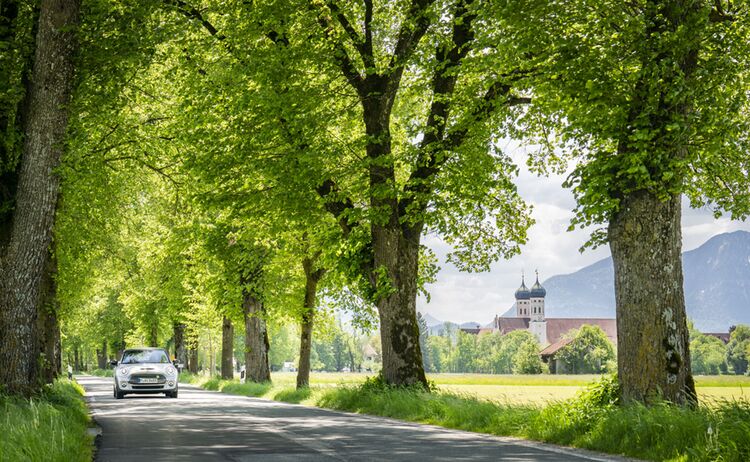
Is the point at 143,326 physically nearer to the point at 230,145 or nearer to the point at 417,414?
the point at 230,145

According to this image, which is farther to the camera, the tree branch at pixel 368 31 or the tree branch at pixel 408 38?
the tree branch at pixel 368 31

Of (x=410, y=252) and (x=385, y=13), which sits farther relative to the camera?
(x=385, y=13)

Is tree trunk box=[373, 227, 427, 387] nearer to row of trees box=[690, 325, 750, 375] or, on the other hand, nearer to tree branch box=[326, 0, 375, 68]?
tree branch box=[326, 0, 375, 68]

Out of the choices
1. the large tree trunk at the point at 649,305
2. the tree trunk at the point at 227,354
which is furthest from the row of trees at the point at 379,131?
the tree trunk at the point at 227,354

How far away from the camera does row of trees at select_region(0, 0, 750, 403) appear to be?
40.2ft

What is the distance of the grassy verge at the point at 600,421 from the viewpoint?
8.69 m

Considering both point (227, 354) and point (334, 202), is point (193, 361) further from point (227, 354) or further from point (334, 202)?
point (334, 202)

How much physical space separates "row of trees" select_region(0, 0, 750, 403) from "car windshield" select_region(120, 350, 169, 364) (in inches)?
151

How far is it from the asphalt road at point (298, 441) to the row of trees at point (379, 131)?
8.23 ft

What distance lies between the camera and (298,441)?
37.8 ft

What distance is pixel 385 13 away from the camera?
21125 mm

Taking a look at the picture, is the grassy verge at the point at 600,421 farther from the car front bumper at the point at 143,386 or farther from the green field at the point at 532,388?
the car front bumper at the point at 143,386

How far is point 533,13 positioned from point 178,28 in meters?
7.93

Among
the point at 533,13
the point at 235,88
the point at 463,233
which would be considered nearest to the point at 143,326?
the point at 463,233
